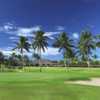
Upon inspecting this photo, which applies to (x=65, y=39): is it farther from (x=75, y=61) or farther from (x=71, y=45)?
(x=75, y=61)

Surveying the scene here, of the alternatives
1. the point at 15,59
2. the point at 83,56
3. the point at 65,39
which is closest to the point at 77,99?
the point at 65,39

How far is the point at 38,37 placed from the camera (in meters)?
86.6

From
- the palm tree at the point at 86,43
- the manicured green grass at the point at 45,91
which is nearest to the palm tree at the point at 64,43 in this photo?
the palm tree at the point at 86,43

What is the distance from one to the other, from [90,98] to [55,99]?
1914 millimetres

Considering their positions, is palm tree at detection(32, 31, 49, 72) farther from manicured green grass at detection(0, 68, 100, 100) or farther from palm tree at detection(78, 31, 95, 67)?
manicured green grass at detection(0, 68, 100, 100)

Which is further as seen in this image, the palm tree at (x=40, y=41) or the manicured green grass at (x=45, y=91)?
the palm tree at (x=40, y=41)

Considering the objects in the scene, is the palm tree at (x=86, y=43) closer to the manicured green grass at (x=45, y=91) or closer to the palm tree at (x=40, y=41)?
the palm tree at (x=40, y=41)

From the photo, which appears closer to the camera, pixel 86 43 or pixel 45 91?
pixel 45 91

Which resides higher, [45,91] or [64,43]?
[64,43]

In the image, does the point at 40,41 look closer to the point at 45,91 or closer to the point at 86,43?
the point at 86,43

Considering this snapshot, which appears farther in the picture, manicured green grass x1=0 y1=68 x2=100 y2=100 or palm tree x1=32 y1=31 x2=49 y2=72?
palm tree x1=32 y1=31 x2=49 y2=72

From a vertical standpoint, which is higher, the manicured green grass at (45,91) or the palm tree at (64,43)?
the palm tree at (64,43)

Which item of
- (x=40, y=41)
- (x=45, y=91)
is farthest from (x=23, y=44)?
(x=45, y=91)

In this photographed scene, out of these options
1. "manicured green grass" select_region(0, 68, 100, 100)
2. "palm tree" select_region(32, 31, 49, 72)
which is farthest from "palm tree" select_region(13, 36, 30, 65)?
"manicured green grass" select_region(0, 68, 100, 100)
